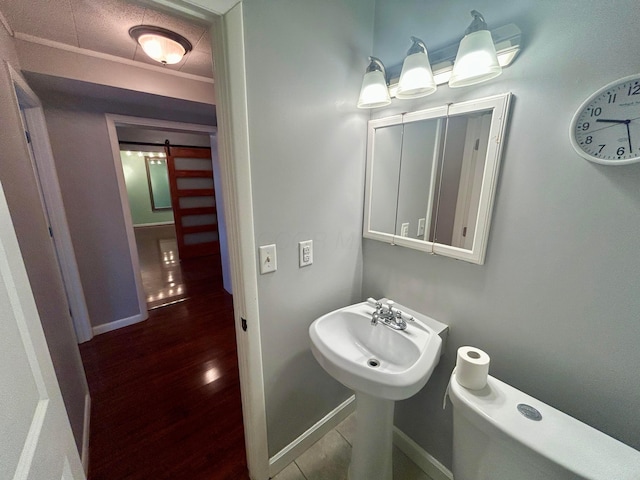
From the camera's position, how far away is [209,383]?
188 centimetres

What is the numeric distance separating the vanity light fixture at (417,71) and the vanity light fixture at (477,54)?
11cm

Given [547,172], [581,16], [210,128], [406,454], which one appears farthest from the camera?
[210,128]

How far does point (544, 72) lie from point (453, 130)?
30 centimetres

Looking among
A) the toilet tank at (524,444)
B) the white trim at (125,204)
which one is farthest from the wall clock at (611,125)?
the white trim at (125,204)

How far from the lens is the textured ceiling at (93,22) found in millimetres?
1230

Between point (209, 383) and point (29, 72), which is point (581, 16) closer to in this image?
point (209, 383)

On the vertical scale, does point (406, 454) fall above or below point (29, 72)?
below

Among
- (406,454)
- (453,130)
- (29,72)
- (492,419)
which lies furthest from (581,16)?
(29,72)

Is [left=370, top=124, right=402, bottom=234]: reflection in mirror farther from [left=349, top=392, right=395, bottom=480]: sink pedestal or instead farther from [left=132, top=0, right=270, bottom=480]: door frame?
[left=349, top=392, right=395, bottom=480]: sink pedestal

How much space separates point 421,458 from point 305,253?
130cm

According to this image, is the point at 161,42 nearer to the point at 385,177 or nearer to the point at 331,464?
the point at 385,177

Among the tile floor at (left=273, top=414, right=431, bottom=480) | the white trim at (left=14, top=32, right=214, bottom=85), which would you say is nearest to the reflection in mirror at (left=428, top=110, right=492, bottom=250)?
the tile floor at (left=273, top=414, right=431, bottom=480)

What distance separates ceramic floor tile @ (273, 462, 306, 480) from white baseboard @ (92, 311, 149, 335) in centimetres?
220

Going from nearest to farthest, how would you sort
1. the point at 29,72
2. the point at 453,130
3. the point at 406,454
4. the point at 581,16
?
the point at 581,16
the point at 453,130
the point at 406,454
the point at 29,72
